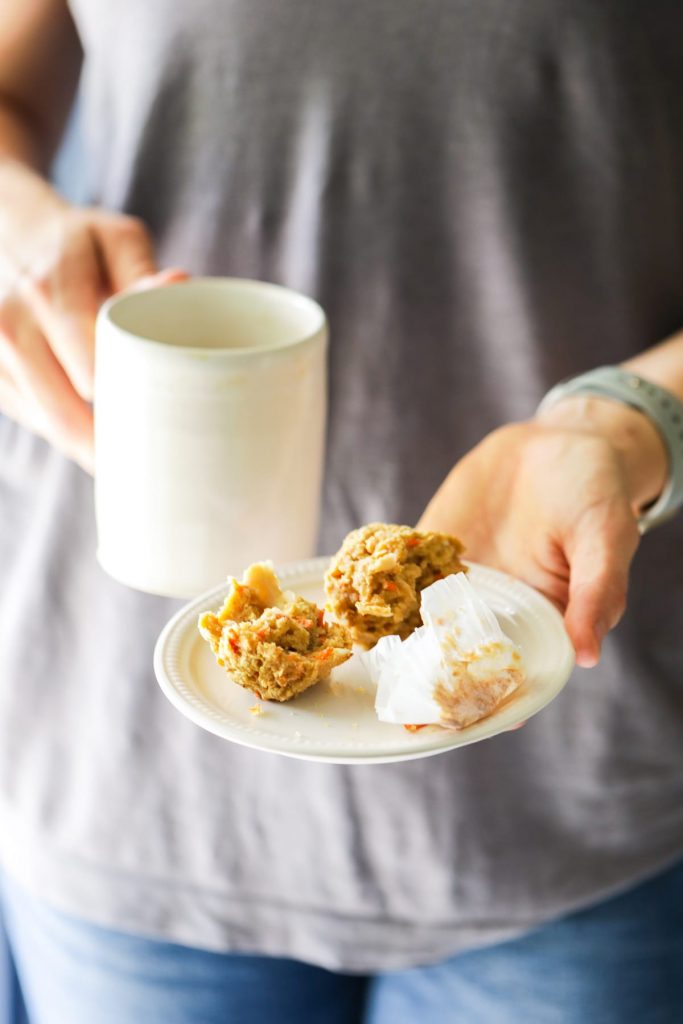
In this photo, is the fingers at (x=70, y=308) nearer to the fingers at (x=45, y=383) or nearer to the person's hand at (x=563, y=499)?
the fingers at (x=45, y=383)

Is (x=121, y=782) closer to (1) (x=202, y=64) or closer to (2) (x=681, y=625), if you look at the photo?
(2) (x=681, y=625)

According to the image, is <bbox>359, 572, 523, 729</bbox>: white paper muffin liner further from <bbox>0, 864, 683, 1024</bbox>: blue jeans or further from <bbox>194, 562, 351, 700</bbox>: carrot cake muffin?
<bbox>0, 864, 683, 1024</bbox>: blue jeans

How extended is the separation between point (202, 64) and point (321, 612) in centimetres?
46

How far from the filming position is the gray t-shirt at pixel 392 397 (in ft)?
2.90

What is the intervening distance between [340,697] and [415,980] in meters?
0.42

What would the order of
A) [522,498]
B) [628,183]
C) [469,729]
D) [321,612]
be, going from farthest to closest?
[628,183]
[522,498]
[321,612]
[469,729]

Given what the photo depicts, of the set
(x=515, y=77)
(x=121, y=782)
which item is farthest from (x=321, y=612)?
(x=515, y=77)

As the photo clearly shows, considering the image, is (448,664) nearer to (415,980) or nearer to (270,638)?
(270,638)

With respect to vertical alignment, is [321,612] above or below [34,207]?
below

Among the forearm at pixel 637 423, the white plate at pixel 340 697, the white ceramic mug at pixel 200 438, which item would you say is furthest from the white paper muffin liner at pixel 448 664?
the forearm at pixel 637 423

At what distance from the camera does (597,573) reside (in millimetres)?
653

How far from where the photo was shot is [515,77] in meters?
0.86

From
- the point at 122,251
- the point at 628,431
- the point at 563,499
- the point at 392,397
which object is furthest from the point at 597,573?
the point at 122,251

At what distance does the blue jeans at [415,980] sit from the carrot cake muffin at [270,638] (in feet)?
1.29
